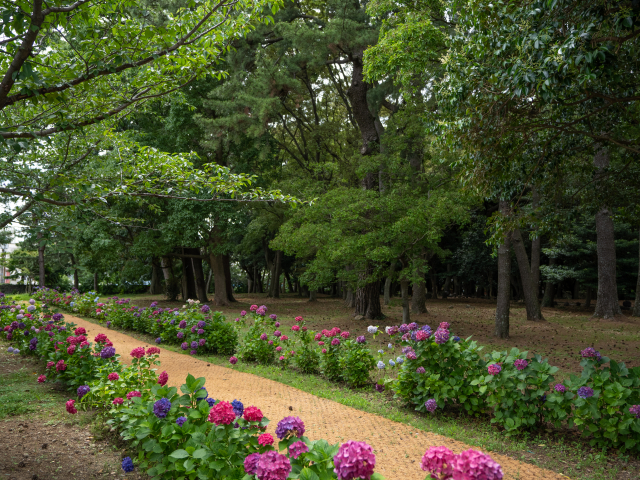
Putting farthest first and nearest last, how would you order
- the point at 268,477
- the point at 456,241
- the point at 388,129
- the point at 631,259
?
the point at 456,241
the point at 631,259
the point at 388,129
the point at 268,477

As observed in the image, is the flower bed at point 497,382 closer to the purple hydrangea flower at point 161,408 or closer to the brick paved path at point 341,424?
the brick paved path at point 341,424

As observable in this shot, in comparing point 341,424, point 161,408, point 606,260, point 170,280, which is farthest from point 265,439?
point 170,280

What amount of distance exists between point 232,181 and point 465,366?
325 cm

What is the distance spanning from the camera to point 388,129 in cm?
1290

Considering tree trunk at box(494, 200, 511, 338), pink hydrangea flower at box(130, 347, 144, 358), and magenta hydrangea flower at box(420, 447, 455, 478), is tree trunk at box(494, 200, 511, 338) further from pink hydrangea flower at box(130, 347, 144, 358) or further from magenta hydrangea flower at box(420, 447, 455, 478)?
magenta hydrangea flower at box(420, 447, 455, 478)

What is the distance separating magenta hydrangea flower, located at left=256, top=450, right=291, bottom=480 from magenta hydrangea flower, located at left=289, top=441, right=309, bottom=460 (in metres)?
0.16

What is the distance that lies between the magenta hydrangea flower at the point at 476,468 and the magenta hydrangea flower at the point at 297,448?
2.63 ft

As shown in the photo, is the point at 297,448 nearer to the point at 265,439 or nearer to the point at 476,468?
the point at 265,439

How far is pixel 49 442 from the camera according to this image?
3.86 meters

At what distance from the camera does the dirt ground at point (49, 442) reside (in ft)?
10.8

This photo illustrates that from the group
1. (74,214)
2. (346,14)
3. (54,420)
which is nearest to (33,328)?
(54,420)

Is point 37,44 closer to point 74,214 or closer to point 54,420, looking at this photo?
point 74,214

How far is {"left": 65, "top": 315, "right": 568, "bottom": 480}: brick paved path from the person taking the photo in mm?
3498

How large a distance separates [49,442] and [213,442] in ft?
7.50
